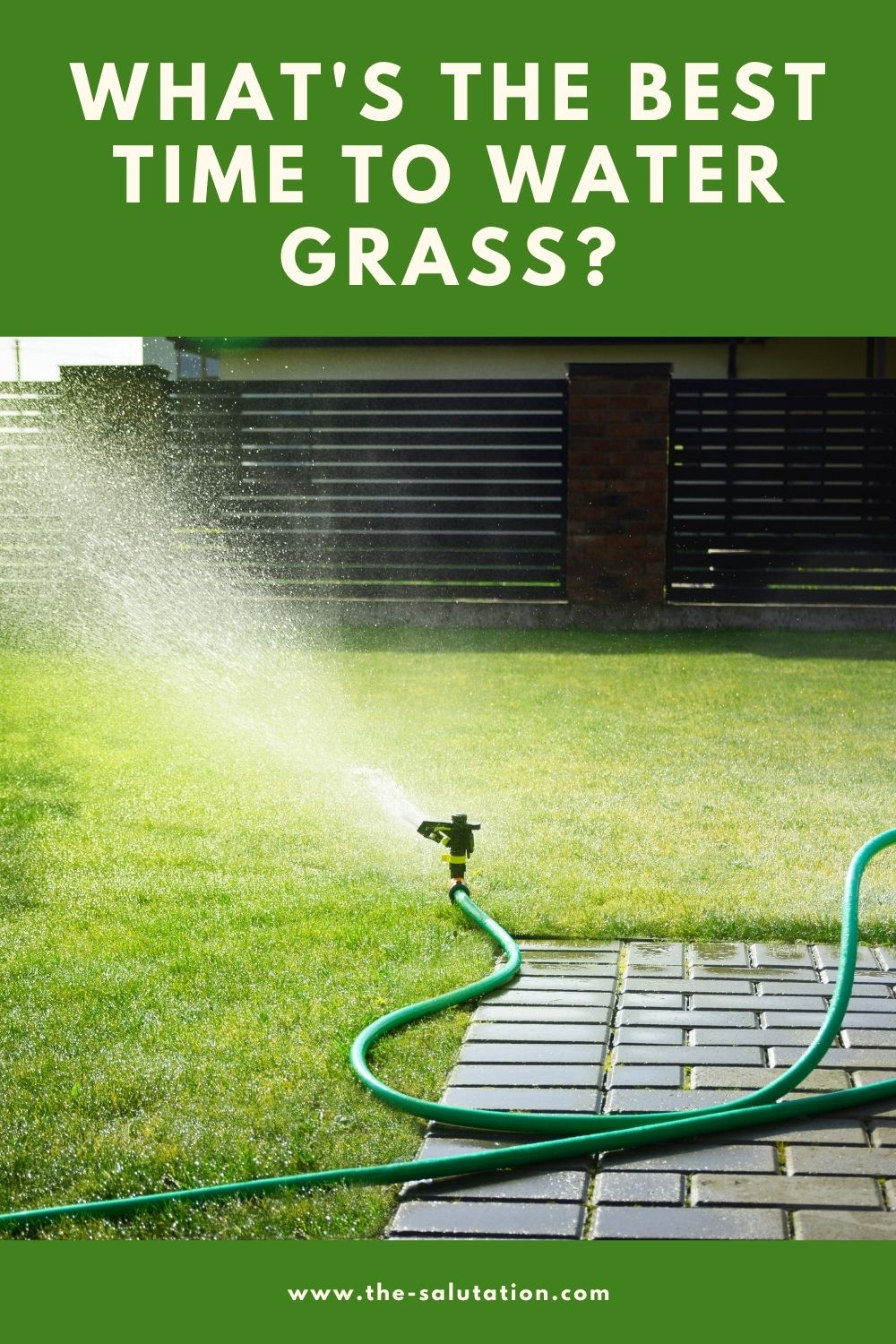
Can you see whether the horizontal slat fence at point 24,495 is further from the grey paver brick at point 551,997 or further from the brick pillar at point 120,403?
the grey paver brick at point 551,997

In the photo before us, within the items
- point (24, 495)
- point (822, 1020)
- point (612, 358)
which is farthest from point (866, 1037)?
point (612, 358)

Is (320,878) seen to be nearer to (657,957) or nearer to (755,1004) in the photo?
(657,957)

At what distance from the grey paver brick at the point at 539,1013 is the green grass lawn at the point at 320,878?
0.28 ft

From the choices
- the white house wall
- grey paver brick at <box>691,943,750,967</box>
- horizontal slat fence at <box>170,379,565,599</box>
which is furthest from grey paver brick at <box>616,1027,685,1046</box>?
the white house wall

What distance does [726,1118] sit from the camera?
8.60 ft

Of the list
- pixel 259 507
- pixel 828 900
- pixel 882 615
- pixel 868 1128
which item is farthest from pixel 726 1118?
pixel 259 507

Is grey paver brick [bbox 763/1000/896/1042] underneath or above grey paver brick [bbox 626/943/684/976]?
underneath

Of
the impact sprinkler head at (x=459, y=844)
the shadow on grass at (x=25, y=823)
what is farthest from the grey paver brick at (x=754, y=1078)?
the shadow on grass at (x=25, y=823)

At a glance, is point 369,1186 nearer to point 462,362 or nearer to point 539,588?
point 539,588

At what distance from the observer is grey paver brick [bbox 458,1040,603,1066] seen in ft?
9.68

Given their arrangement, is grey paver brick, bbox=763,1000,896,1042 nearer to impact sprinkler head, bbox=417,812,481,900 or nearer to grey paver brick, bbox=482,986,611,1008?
grey paver brick, bbox=482,986,611,1008

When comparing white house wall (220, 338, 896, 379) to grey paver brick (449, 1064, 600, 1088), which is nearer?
grey paver brick (449, 1064, 600, 1088)

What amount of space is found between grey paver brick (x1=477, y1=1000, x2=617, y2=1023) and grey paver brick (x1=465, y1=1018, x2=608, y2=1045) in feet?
0.05

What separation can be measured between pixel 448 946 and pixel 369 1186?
124 centimetres
